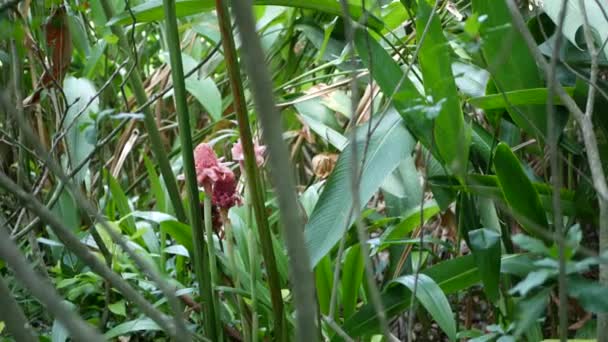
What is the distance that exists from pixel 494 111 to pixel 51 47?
1.92 ft

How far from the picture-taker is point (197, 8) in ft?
3.70

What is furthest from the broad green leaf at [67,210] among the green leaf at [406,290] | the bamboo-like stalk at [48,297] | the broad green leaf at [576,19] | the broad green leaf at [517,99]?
the bamboo-like stalk at [48,297]

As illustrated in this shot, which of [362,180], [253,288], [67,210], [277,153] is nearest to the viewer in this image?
[277,153]

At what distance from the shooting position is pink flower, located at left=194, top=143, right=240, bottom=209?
0.84m

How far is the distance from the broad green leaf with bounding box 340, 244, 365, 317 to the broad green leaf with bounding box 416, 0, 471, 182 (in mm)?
153

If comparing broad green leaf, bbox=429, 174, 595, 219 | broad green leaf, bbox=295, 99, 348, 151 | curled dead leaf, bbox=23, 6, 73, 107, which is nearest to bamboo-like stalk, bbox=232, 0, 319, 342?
broad green leaf, bbox=429, 174, 595, 219

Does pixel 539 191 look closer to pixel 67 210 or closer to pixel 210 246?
pixel 210 246

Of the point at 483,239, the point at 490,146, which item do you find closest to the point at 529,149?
the point at 490,146

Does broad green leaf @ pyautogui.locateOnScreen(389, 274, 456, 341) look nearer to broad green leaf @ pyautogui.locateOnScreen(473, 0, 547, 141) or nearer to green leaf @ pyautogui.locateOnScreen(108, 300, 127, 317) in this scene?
broad green leaf @ pyautogui.locateOnScreen(473, 0, 547, 141)

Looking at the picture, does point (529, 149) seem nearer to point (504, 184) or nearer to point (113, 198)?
point (504, 184)

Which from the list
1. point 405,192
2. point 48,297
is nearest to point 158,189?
point 405,192

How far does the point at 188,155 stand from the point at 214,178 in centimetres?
4

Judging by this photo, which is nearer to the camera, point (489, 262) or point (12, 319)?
point (12, 319)

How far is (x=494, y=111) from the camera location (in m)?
1.02
